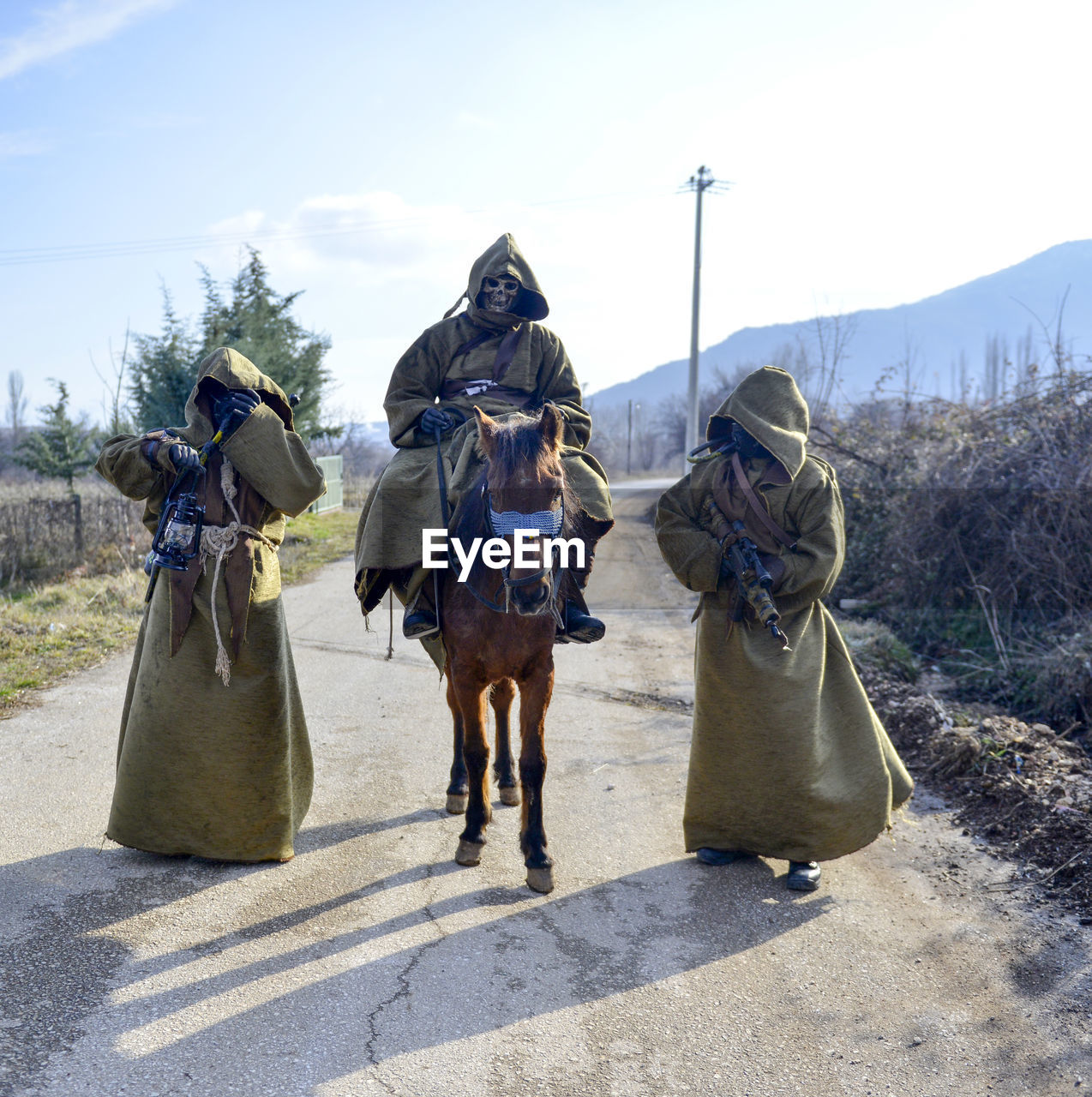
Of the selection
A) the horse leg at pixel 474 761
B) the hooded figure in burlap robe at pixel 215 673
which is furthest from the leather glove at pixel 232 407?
the horse leg at pixel 474 761

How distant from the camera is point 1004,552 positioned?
8141mm

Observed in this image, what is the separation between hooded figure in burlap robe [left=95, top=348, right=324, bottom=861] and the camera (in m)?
4.04

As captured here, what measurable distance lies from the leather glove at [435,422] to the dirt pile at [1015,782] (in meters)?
3.60

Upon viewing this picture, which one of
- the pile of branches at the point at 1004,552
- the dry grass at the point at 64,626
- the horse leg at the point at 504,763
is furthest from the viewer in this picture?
the dry grass at the point at 64,626

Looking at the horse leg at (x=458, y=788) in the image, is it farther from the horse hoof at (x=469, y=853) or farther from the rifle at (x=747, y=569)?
the rifle at (x=747, y=569)

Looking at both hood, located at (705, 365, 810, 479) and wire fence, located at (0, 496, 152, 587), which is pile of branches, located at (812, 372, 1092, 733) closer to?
hood, located at (705, 365, 810, 479)

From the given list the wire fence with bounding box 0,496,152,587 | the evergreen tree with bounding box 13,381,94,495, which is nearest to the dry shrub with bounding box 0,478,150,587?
the wire fence with bounding box 0,496,152,587

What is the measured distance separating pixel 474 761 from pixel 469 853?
17.2 inches

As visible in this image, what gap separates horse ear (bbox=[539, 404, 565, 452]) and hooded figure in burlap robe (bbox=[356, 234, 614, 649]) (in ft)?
2.03

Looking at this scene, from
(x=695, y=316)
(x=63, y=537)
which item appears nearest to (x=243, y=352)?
(x=63, y=537)

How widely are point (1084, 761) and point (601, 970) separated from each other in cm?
370

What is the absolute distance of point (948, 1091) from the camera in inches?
107

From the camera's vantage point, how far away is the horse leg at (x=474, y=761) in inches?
167

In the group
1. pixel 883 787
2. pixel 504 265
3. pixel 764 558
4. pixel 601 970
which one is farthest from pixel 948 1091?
pixel 504 265
